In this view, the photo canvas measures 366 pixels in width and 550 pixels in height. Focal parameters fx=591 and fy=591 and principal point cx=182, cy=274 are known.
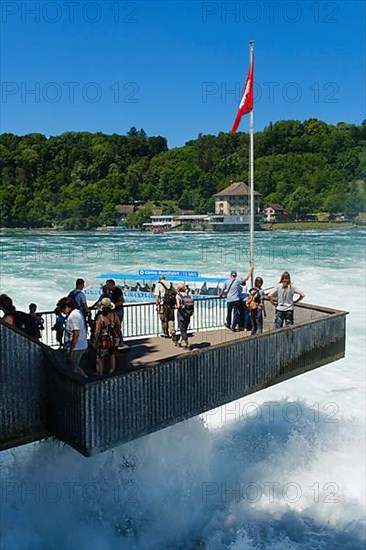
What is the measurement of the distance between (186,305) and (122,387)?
237 cm

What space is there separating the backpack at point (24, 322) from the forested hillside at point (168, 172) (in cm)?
10871

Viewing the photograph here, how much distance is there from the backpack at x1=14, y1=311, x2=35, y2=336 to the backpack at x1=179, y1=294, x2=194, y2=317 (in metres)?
2.40

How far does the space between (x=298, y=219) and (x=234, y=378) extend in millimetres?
114949

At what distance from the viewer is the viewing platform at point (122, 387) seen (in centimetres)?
701

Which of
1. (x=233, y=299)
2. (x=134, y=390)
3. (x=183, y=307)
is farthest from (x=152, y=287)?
(x=134, y=390)

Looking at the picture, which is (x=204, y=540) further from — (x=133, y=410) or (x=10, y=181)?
(x=10, y=181)

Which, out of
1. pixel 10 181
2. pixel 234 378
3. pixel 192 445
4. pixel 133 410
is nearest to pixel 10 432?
pixel 133 410

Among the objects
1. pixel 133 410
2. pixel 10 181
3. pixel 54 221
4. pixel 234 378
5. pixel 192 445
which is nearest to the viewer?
pixel 133 410

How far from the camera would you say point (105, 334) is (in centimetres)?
769

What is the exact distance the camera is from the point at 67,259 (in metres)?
67.7

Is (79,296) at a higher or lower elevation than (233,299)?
higher

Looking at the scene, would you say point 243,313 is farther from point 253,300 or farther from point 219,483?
point 219,483

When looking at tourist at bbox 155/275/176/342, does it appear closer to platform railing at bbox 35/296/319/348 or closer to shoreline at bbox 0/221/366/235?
platform railing at bbox 35/296/319/348

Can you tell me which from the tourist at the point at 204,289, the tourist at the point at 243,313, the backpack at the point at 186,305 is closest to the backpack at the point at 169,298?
the backpack at the point at 186,305
